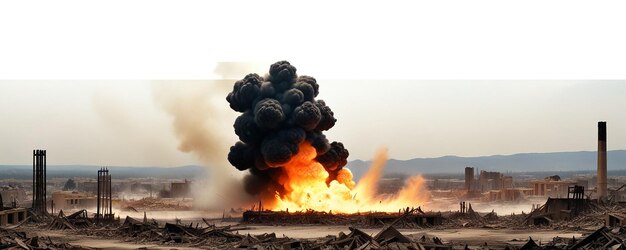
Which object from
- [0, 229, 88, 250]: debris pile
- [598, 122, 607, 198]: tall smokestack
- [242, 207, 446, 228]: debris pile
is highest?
[598, 122, 607, 198]: tall smokestack

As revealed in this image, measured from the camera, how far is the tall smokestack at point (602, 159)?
81.6 m

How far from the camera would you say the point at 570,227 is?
208 ft

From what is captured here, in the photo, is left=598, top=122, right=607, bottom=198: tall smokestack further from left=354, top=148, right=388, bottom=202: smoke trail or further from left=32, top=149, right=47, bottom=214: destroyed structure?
left=32, top=149, right=47, bottom=214: destroyed structure

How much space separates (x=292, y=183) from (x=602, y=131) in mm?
28730

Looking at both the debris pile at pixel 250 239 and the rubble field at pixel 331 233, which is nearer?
the debris pile at pixel 250 239

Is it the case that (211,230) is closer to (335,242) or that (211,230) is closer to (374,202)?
(335,242)

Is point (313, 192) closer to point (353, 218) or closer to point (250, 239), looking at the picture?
point (353, 218)

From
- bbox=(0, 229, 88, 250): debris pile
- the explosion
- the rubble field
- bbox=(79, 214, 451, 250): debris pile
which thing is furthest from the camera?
the explosion

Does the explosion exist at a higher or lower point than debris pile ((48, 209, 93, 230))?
higher

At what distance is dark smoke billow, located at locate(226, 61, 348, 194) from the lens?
8588 cm

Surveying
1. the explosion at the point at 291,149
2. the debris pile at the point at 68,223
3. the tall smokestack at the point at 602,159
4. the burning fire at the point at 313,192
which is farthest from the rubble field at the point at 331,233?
the tall smokestack at the point at 602,159

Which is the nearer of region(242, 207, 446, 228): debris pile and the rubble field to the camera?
the rubble field

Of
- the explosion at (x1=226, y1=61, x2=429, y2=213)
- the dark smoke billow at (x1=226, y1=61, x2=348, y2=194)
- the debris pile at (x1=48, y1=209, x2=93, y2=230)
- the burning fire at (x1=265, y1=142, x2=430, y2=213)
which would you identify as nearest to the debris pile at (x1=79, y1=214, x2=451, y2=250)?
the debris pile at (x1=48, y1=209, x2=93, y2=230)

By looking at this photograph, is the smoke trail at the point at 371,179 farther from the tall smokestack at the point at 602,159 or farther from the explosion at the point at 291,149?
the tall smokestack at the point at 602,159
